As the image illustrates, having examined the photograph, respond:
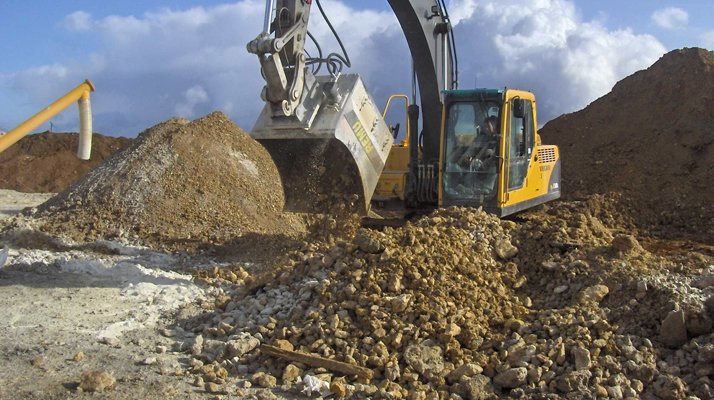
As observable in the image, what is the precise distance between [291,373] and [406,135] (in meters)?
5.64

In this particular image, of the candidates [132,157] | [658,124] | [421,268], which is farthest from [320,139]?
[658,124]

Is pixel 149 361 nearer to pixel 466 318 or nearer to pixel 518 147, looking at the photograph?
pixel 466 318

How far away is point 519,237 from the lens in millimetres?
7637

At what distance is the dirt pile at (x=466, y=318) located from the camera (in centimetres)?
535

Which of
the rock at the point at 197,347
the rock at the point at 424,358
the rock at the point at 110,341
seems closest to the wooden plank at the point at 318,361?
the rock at the point at 424,358

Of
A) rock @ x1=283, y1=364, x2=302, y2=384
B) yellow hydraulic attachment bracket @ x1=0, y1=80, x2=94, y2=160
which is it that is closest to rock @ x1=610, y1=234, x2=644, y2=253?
rock @ x1=283, y1=364, x2=302, y2=384

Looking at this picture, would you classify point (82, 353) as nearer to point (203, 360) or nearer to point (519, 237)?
point (203, 360)

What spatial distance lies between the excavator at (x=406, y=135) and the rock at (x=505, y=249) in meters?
1.50

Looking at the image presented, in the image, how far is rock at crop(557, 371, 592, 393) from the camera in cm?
518

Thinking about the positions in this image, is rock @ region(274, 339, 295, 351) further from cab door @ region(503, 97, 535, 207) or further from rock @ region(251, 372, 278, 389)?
cab door @ region(503, 97, 535, 207)

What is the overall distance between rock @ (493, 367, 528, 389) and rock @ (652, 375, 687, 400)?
0.90 meters

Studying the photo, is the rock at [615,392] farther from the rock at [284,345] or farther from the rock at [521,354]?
the rock at [284,345]

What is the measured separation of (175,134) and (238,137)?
1.43m

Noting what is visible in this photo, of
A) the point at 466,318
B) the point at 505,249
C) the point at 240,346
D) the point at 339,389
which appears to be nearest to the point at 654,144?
the point at 505,249
